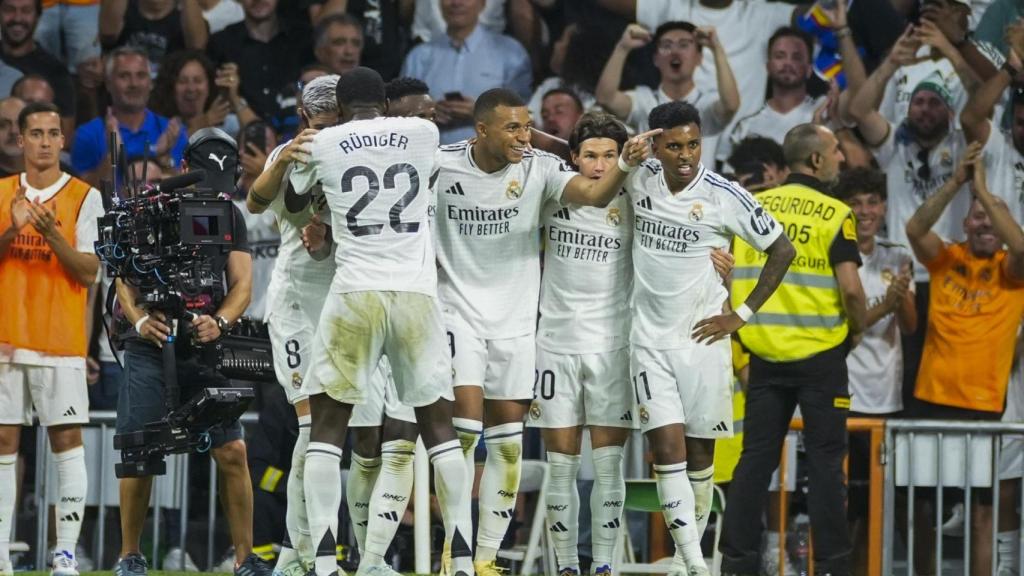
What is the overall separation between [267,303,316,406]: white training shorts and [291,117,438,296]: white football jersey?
1131 mm

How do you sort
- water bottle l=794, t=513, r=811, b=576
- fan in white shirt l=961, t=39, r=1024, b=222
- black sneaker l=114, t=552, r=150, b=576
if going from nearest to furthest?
black sneaker l=114, t=552, r=150, b=576, water bottle l=794, t=513, r=811, b=576, fan in white shirt l=961, t=39, r=1024, b=222

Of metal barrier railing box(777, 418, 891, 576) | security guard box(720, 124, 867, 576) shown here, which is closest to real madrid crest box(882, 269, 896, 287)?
metal barrier railing box(777, 418, 891, 576)

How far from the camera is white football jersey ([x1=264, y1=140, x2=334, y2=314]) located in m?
9.38

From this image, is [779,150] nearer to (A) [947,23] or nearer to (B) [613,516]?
(A) [947,23]

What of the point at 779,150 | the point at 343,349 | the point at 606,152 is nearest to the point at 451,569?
the point at 343,349

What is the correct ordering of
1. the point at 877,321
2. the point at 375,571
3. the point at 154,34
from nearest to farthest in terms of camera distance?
the point at 375,571 < the point at 877,321 < the point at 154,34

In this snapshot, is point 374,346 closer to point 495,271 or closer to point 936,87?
point 495,271

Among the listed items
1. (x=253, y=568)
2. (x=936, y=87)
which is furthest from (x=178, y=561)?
(x=936, y=87)

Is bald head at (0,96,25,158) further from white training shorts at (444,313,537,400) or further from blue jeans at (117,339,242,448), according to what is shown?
white training shorts at (444,313,537,400)

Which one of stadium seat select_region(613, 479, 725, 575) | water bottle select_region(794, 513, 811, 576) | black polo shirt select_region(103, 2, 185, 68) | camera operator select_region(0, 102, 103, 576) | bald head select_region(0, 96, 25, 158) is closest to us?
camera operator select_region(0, 102, 103, 576)

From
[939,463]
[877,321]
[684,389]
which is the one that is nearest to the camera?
[684,389]

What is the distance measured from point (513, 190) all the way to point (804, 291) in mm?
2469

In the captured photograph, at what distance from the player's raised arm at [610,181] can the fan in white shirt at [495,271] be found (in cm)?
1

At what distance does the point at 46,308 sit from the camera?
10.6 metres
